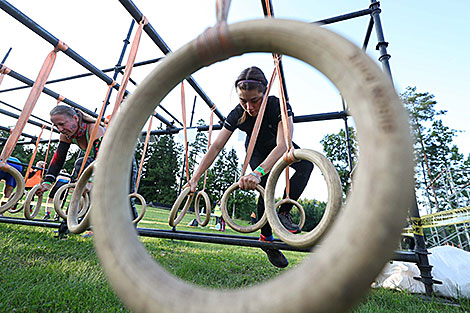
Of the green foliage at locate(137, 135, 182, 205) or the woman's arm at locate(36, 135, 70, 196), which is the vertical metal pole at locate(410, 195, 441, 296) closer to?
the woman's arm at locate(36, 135, 70, 196)

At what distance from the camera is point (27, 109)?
1.82 metres

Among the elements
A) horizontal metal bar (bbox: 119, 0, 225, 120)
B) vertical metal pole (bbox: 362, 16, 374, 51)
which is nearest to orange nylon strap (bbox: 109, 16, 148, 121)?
horizontal metal bar (bbox: 119, 0, 225, 120)

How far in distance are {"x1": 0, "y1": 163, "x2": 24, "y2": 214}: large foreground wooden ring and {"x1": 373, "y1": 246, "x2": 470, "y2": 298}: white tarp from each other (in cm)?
313

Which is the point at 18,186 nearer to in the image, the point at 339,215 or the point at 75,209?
the point at 75,209

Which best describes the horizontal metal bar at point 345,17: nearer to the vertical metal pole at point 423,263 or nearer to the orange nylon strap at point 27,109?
the vertical metal pole at point 423,263

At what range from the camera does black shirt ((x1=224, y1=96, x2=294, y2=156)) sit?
221 cm

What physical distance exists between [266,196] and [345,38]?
118cm

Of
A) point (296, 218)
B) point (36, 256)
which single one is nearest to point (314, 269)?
point (36, 256)

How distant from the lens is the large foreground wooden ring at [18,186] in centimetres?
174

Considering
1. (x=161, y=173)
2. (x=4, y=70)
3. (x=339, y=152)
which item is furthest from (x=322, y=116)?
(x=161, y=173)

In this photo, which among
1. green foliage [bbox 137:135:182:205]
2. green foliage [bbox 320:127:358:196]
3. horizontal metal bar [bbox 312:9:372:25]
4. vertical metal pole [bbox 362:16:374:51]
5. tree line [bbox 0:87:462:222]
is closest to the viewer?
horizontal metal bar [bbox 312:9:372:25]

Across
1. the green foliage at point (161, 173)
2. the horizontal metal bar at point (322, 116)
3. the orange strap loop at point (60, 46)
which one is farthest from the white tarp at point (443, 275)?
the green foliage at point (161, 173)

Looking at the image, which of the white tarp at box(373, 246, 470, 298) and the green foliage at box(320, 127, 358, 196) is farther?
the green foliage at box(320, 127, 358, 196)

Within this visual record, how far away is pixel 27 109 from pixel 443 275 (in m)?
3.88
